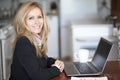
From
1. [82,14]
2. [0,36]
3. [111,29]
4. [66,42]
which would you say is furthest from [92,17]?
[0,36]

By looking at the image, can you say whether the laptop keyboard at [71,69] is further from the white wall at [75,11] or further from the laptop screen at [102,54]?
the white wall at [75,11]

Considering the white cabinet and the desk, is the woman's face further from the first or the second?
the white cabinet

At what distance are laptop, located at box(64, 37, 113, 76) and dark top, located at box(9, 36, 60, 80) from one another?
14cm

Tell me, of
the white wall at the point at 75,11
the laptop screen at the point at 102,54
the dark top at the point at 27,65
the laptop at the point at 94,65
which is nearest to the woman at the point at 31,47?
the dark top at the point at 27,65

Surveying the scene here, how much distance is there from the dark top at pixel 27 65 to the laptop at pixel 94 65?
145 mm

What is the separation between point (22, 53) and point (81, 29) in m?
2.33

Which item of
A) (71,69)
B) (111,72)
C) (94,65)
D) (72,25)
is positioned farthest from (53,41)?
(111,72)

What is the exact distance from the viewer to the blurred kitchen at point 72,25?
12.2ft

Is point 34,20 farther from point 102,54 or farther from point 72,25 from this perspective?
point 72,25

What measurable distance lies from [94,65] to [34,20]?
0.57m

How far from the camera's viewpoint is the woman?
166cm

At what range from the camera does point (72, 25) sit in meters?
4.02

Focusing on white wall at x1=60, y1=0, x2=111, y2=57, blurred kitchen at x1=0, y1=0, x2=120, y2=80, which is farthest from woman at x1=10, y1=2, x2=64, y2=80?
white wall at x1=60, y1=0, x2=111, y2=57

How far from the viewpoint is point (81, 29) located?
393 cm
